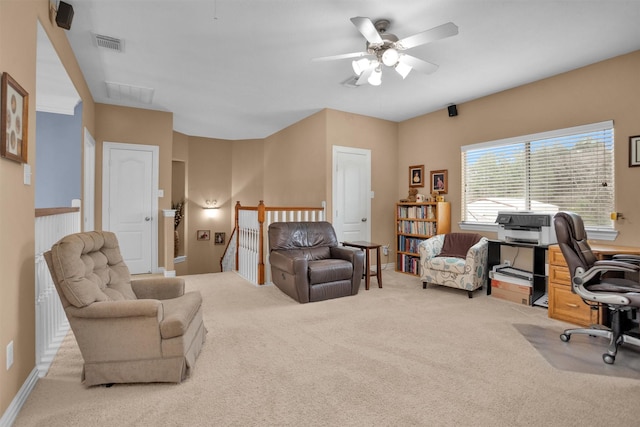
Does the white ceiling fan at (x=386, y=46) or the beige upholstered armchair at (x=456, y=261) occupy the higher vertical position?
the white ceiling fan at (x=386, y=46)

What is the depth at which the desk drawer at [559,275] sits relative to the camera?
331cm

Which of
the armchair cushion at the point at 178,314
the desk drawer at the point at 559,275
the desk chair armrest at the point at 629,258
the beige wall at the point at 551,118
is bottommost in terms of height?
the armchair cushion at the point at 178,314

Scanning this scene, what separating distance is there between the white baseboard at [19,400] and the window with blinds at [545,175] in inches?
202

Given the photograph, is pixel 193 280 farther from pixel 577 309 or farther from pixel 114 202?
pixel 577 309

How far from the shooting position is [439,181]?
5414 millimetres

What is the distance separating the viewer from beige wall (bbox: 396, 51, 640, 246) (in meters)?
3.45

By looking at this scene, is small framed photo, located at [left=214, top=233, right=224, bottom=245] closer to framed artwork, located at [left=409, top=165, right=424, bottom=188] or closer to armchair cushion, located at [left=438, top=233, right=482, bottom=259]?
framed artwork, located at [left=409, top=165, right=424, bottom=188]

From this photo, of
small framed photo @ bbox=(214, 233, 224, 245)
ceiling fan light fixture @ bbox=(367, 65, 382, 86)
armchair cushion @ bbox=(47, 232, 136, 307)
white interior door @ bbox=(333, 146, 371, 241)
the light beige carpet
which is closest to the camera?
the light beige carpet

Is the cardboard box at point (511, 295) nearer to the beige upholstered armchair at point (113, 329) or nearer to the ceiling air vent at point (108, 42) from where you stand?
the beige upholstered armchair at point (113, 329)

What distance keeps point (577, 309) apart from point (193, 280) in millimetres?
4778

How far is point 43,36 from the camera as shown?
8.38ft

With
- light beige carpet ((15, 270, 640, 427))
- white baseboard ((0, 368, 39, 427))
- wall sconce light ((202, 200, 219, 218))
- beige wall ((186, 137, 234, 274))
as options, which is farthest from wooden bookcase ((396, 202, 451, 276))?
white baseboard ((0, 368, 39, 427))

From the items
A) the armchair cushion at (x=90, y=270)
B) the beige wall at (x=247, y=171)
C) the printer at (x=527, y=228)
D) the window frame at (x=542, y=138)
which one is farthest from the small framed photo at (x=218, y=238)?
the printer at (x=527, y=228)

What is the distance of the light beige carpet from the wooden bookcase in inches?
82.0
